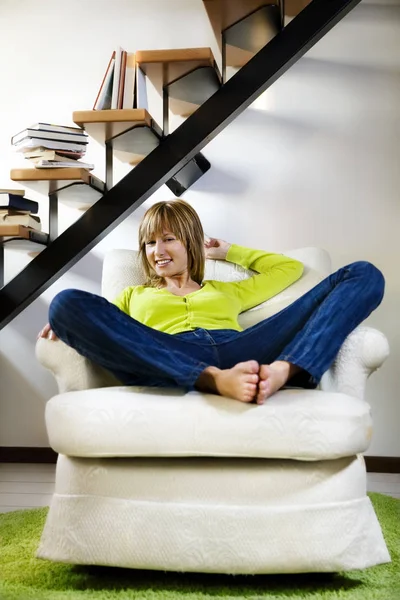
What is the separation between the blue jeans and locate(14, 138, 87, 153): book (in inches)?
44.7

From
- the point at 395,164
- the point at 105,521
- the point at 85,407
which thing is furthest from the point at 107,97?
the point at 105,521

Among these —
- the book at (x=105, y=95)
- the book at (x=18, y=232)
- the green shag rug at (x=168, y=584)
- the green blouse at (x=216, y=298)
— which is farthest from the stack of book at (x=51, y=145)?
the green shag rug at (x=168, y=584)

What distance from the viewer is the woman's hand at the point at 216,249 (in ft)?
8.30

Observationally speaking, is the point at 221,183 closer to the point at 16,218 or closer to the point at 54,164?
the point at 54,164

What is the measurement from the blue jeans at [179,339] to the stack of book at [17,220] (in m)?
1.01

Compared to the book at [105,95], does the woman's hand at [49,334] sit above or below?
below

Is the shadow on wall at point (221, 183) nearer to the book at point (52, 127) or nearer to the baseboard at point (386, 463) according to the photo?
the book at point (52, 127)

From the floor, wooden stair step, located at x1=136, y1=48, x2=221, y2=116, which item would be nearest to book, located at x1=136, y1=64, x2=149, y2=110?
wooden stair step, located at x1=136, y1=48, x2=221, y2=116

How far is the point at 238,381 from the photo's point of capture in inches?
62.9

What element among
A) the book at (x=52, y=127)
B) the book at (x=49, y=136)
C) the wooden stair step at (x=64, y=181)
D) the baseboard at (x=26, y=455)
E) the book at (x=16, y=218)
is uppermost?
the book at (x=52, y=127)

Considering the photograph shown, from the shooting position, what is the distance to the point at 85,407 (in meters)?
1.62

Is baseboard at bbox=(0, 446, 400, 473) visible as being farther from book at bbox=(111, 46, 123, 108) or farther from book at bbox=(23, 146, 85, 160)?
book at bbox=(111, 46, 123, 108)

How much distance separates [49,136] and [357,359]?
59.1 inches

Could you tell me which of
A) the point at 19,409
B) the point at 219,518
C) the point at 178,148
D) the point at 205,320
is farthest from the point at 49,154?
the point at 219,518
